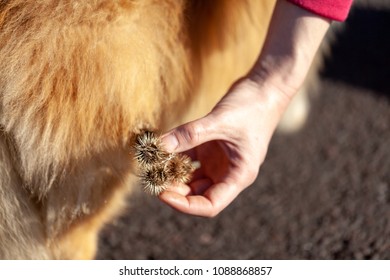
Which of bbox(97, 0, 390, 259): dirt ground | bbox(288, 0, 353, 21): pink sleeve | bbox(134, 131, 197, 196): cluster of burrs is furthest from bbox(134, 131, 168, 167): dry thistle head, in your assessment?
bbox(97, 0, 390, 259): dirt ground

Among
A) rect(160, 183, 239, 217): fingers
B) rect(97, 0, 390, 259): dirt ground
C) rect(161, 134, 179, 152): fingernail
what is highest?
rect(161, 134, 179, 152): fingernail

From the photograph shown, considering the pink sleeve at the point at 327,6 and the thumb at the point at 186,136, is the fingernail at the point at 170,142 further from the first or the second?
the pink sleeve at the point at 327,6

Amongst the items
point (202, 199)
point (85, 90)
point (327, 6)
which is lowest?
point (202, 199)

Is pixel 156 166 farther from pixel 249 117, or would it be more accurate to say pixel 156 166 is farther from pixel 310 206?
pixel 310 206

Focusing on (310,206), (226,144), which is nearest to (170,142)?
(226,144)

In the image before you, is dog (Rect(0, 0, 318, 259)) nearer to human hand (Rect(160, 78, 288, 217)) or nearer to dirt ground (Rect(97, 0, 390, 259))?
human hand (Rect(160, 78, 288, 217))
